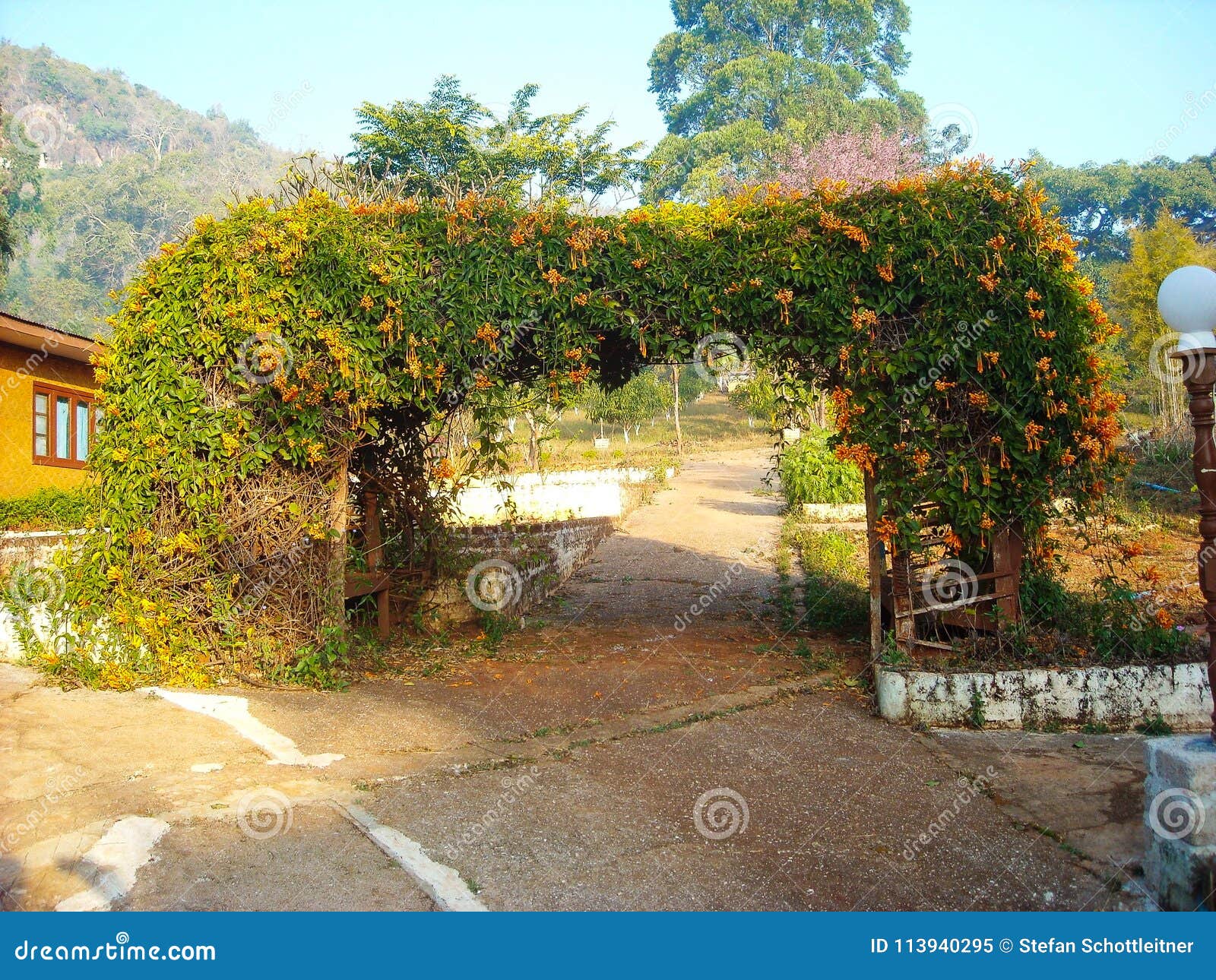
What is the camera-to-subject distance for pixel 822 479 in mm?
18797

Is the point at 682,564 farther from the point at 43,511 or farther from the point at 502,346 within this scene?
the point at 43,511

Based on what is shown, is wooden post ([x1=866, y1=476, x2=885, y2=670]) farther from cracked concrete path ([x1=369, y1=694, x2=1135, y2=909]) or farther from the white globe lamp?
the white globe lamp

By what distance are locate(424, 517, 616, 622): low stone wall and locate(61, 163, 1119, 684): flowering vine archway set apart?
2.55m

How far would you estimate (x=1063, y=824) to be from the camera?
496 cm

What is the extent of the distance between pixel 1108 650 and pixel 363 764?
5.16m

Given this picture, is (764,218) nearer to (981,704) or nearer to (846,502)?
(981,704)

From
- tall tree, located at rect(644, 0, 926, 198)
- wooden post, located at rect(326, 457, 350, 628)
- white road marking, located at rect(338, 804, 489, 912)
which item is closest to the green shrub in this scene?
wooden post, located at rect(326, 457, 350, 628)

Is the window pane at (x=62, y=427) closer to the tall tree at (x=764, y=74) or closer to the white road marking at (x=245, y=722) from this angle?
the white road marking at (x=245, y=722)

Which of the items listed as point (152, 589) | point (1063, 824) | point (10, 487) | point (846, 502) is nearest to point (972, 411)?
point (1063, 824)

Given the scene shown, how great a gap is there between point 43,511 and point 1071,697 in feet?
47.7

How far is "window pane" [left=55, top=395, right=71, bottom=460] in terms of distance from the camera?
16.7m

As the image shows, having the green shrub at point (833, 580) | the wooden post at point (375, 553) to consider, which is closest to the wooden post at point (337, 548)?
the wooden post at point (375, 553)

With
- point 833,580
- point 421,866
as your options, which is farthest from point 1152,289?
point 421,866

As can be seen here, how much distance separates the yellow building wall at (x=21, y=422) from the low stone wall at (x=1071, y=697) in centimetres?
1326
